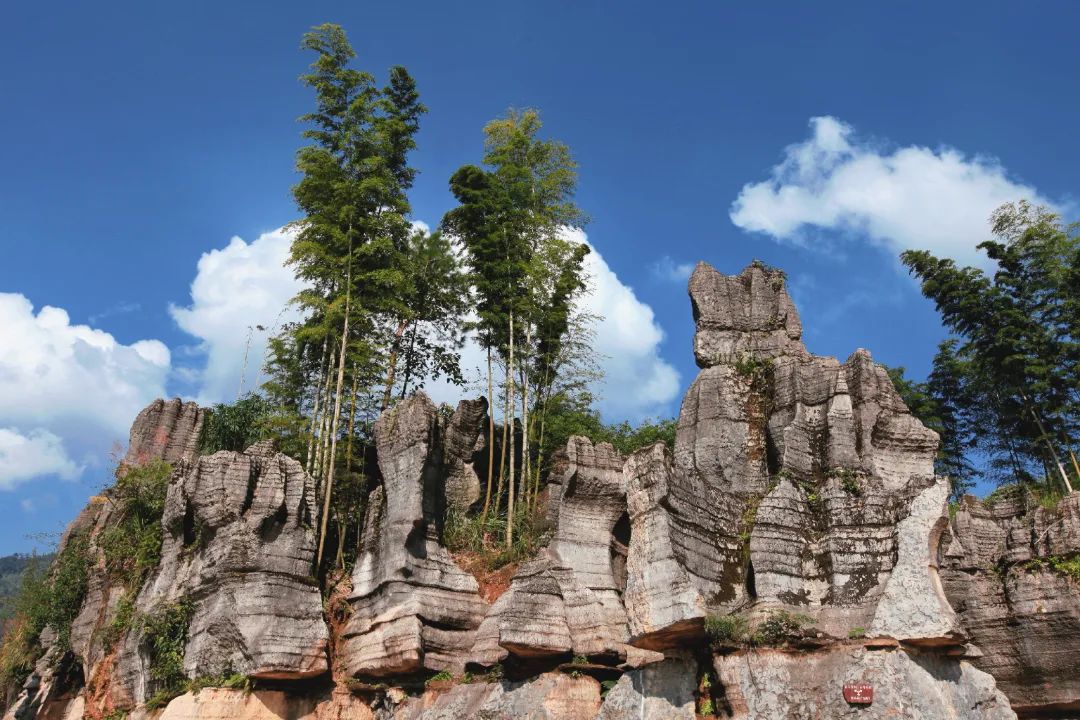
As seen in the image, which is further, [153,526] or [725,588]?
[153,526]

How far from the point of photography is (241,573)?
14.6 meters

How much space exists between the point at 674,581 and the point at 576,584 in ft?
10.0

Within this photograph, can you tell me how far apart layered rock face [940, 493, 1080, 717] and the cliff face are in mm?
31

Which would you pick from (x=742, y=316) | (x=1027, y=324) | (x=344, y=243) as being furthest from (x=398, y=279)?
(x=1027, y=324)

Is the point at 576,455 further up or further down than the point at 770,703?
further up

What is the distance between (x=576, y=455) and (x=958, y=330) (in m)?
14.0

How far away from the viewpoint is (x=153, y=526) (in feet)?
58.8

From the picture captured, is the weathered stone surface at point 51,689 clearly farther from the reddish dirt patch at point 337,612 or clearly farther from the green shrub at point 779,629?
the green shrub at point 779,629

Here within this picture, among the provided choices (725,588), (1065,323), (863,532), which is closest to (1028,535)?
(863,532)

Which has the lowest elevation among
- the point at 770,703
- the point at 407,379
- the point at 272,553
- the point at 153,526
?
the point at 770,703

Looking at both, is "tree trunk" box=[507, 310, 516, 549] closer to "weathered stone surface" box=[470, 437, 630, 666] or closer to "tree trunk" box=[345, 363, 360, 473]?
"weathered stone surface" box=[470, 437, 630, 666]

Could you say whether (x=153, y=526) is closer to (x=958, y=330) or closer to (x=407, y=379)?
(x=407, y=379)

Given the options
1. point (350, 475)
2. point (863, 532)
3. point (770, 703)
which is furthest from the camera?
point (350, 475)

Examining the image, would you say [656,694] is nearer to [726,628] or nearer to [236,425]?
[726,628]
